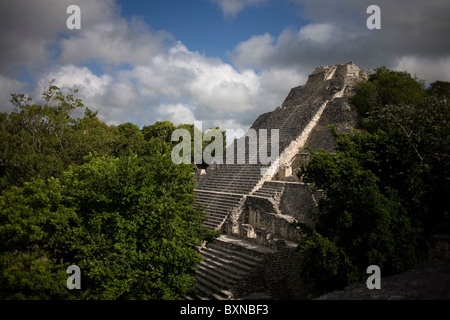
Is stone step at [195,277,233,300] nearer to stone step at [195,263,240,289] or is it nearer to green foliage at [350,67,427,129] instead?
stone step at [195,263,240,289]

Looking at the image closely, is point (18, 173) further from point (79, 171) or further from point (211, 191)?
point (211, 191)

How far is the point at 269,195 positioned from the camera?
16672 millimetres

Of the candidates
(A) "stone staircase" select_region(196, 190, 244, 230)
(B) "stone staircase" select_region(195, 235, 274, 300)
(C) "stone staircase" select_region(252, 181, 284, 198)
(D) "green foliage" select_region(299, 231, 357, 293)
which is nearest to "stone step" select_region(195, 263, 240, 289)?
(B) "stone staircase" select_region(195, 235, 274, 300)

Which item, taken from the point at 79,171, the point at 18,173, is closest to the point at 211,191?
the point at 79,171

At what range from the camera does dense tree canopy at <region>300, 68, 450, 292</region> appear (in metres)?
9.17

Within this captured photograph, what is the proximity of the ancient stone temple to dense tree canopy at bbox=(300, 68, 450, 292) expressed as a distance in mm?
1754

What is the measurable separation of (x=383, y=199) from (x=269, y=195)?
759 centimetres

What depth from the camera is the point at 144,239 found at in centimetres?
1088

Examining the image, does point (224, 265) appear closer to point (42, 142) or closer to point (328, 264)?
point (328, 264)

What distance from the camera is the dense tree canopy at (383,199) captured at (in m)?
9.17

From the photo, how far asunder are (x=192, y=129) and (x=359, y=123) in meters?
19.4

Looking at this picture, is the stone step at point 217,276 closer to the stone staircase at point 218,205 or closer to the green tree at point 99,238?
the green tree at point 99,238

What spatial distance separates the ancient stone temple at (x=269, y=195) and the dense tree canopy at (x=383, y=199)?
1.75 meters

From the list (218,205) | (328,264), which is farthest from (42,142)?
(328,264)
